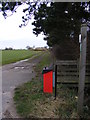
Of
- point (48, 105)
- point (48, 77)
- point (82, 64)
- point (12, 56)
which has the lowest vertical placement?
point (12, 56)

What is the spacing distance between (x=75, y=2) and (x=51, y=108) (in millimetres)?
7243

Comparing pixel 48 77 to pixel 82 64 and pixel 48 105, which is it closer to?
pixel 48 105

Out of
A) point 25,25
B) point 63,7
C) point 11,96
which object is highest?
point 63,7

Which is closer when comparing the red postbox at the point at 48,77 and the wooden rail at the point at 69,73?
the red postbox at the point at 48,77

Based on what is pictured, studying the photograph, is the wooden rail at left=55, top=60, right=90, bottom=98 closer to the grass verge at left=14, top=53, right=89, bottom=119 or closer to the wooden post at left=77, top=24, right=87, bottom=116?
the grass verge at left=14, top=53, right=89, bottom=119

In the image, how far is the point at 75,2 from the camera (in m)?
9.56

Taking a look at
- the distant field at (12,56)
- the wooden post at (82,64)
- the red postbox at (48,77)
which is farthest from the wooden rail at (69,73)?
the distant field at (12,56)

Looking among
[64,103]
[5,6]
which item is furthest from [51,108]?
[5,6]

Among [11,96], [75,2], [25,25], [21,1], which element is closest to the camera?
[11,96]

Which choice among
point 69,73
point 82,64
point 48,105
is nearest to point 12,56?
point 69,73

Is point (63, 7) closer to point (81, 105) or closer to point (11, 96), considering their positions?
point (11, 96)

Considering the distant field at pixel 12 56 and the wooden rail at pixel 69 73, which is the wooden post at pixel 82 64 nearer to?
the wooden rail at pixel 69 73

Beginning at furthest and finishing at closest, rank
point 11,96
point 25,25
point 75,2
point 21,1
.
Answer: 1. point 25,25
2. point 21,1
3. point 75,2
4. point 11,96

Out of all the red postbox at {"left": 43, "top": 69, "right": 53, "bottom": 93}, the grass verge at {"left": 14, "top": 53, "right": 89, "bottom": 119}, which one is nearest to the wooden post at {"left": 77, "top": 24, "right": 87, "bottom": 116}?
the grass verge at {"left": 14, "top": 53, "right": 89, "bottom": 119}
